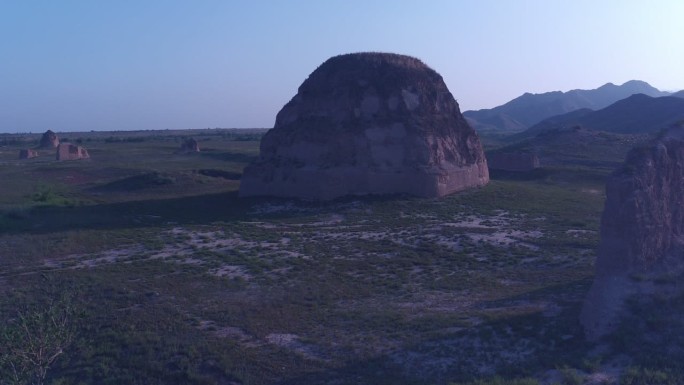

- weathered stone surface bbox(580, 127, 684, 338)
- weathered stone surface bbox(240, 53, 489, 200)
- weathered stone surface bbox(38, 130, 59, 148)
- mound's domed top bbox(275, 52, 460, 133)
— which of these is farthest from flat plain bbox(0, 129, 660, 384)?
weathered stone surface bbox(38, 130, 59, 148)

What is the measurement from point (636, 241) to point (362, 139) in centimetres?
1769

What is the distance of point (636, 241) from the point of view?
1245 cm

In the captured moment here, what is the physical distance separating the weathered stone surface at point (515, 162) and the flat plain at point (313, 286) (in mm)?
13784

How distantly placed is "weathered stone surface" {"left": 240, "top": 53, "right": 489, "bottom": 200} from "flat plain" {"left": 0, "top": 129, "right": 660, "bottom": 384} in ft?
3.17

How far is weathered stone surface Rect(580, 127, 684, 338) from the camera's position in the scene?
1191 cm

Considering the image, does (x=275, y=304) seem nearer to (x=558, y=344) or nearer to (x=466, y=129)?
(x=558, y=344)

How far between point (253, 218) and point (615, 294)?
651 inches

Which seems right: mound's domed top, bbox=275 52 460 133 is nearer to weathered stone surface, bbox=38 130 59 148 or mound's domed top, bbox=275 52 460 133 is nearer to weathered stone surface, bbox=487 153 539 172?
weathered stone surface, bbox=487 153 539 172

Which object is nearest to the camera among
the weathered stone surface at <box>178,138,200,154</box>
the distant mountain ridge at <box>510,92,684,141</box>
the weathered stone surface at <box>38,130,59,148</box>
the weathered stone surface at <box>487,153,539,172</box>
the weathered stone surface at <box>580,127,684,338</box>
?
the weathered stone surface at <box>580,127,684,338</box>

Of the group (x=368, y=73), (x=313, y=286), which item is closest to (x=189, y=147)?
(x=368, y=73)

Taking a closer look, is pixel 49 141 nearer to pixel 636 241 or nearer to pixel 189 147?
pixel 189 147

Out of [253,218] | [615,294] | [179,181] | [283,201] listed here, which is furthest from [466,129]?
[615,294]

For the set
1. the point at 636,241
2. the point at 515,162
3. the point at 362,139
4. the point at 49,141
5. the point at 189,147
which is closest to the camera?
the point at 636,241

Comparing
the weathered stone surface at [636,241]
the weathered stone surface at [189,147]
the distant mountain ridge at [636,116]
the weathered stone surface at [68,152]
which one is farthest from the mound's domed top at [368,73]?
the distant mountain ridge at [636,116]
